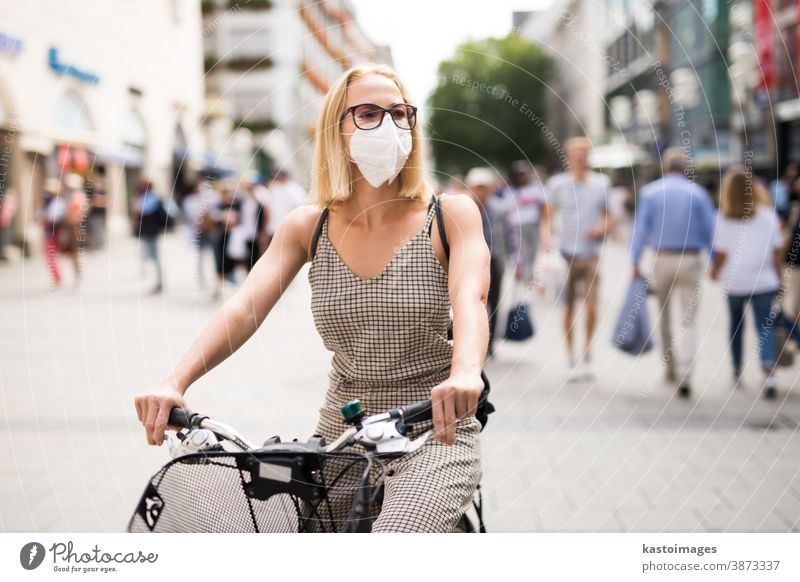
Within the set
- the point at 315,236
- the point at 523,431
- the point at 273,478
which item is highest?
the point at 315,236

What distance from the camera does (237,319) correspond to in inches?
89.1

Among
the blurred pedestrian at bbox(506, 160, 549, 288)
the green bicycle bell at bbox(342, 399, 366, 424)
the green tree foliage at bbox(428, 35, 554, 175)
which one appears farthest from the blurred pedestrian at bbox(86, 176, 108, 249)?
the green bicycle bell at bbox(342, 399, 366, 424)

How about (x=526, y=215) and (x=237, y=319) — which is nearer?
(x=237, y=319)

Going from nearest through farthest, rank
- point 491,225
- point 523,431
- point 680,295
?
point 523,431 < point 680,295 < point 491,225

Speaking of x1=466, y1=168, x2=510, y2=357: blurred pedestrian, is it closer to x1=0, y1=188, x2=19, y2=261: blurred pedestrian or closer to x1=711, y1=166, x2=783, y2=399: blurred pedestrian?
x1=711, y1=166, x2=783, y2=399: blurred pedestrian

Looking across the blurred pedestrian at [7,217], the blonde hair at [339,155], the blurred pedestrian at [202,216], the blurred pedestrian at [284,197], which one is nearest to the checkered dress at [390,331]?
the blonde hair at [339,155]

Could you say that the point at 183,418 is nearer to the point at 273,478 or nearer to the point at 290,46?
the point at 273,478

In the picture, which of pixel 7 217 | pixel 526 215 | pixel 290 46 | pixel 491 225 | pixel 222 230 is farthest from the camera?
pixel 7 217

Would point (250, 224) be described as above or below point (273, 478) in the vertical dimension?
above

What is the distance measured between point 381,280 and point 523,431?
338 cm

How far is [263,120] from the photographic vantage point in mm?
4648

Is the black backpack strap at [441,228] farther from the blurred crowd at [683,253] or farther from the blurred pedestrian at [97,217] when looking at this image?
the blurred pedestrian at [97,217]

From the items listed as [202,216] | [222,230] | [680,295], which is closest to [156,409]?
[680,295]
